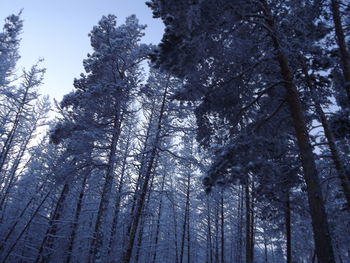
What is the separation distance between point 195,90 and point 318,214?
15.3 feet

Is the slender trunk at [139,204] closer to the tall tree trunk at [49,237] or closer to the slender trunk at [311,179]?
the tall tree trunk at [49,237]

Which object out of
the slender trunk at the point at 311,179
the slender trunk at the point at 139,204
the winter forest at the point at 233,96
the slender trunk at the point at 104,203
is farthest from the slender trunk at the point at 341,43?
the slender trunk at the point at 104,203

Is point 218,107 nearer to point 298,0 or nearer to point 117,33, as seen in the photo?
point 298,0

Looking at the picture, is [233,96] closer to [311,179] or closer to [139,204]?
[311,179]

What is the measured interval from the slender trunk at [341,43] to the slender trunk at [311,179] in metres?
2.13

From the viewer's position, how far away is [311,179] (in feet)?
16.5

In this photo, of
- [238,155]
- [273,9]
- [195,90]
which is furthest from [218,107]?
[273,9]

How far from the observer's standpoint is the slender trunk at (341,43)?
6797 mm

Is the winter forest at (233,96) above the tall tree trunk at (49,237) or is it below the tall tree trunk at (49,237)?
above

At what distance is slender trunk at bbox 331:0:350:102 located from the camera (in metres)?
6.80

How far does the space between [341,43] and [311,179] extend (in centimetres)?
481

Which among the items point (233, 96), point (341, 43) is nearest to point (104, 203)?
point (233, 96)

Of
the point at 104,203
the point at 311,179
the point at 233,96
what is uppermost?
the point at 233,96

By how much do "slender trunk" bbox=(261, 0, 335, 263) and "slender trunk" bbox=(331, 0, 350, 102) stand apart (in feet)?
6.97
